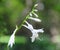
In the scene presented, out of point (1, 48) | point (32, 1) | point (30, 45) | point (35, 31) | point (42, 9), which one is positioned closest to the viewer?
point (35, 31)

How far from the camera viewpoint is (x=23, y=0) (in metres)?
5.61

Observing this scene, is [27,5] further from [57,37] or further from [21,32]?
[57,37]

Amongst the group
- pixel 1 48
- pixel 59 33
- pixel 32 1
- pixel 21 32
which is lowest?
pixel 59 33

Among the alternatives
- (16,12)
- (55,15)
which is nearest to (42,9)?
(55,15)

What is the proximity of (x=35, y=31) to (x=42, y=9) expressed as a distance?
421 cm

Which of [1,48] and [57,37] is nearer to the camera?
[1,48]

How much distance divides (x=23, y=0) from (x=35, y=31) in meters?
3.66

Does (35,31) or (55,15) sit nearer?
(35,31)

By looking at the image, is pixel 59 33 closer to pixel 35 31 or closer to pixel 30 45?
pixel 30 45

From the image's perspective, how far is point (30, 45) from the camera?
12.7 feet

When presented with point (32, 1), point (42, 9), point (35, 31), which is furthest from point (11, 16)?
point (35, 31)

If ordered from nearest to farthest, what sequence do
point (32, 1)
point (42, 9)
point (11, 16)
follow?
point (11, 16), point (32, 1), point (42, 9)

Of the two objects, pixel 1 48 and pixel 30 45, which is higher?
pixel 1 48

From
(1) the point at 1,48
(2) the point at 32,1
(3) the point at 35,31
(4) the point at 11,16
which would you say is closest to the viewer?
(3) the point at 35,31
